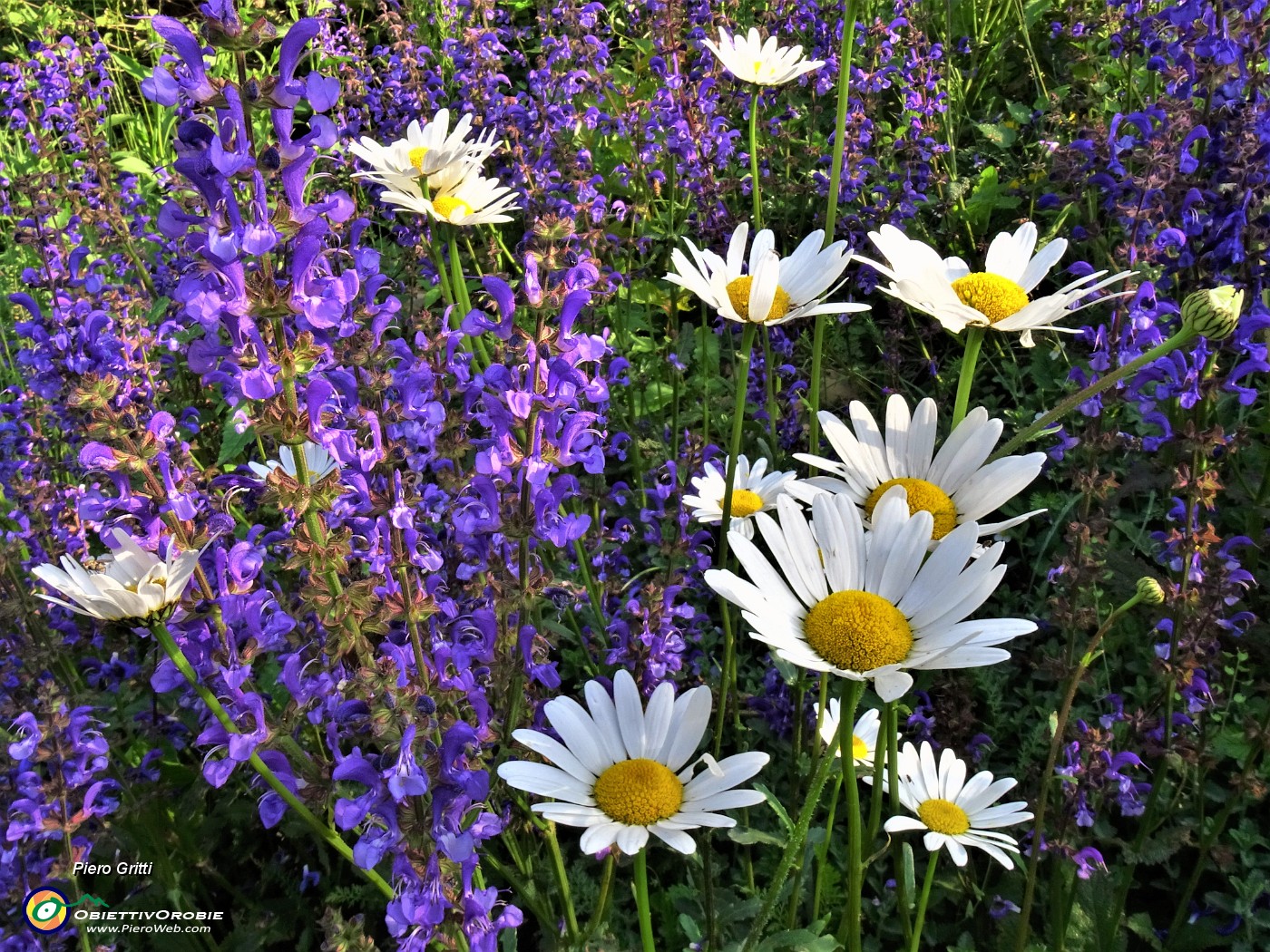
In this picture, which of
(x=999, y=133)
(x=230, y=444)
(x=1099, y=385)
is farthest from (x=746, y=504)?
(x=999, y=133)

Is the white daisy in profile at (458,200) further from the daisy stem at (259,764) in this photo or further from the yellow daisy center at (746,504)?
the daisy stem at (259,764)

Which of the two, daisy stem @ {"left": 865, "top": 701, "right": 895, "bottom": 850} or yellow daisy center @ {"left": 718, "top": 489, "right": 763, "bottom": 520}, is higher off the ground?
yellow daisy center @ {"left": 718, "top": 489, "right": 763, "bottom": 520}

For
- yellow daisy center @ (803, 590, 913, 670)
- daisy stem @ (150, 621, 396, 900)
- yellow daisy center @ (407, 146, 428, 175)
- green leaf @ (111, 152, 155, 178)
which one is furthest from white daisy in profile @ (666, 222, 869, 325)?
green leaf @ (111, 152, 155, 178)

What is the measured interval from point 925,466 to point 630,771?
681 mm

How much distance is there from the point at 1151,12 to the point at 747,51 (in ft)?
8.46

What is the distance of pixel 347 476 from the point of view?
1.82m

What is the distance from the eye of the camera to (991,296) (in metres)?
1.51

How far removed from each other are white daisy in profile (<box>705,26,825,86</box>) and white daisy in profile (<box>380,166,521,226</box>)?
0.81m

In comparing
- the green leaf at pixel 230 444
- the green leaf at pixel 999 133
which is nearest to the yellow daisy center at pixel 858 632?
the green leaf at pixel 230 444

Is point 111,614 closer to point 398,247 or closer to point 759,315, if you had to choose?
point 759,315

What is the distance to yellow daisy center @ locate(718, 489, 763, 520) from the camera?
235 cm

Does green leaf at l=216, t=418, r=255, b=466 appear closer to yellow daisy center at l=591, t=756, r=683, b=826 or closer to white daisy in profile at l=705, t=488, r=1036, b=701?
yellow daisy center at l=591, t=756, r=683, b=826

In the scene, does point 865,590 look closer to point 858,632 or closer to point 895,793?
point 858,632

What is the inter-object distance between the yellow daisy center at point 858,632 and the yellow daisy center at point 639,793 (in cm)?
34
